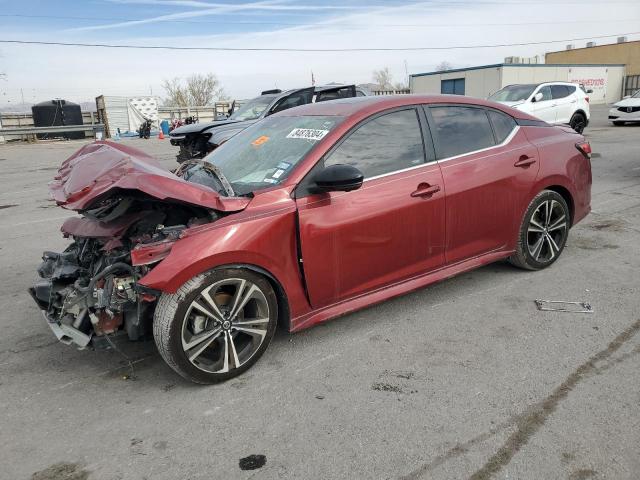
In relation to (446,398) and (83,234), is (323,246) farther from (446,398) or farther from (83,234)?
(83,234)

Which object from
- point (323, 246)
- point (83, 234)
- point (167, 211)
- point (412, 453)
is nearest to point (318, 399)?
point (412, 453)

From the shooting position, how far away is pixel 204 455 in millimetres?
2523

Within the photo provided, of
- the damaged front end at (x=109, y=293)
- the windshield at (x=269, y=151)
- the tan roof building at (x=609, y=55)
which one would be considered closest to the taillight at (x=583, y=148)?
the windshield at (x=269, y=151)

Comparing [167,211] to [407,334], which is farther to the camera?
[407,334]

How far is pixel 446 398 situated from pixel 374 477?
75 cm

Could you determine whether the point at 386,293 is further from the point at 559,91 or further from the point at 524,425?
the point at 559,91

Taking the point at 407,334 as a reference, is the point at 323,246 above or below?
above

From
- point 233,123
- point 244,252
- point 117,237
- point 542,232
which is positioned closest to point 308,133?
point 244,252

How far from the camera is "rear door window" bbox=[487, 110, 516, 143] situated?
4339mm

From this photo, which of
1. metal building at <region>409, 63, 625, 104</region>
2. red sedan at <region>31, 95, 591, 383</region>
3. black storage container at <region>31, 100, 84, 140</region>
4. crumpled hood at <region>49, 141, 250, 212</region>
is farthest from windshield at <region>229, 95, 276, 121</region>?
black storage container at <region>31, 100, 84, 140</region>

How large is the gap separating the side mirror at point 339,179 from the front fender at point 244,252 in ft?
0.82

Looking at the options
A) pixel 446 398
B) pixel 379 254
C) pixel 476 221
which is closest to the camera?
pixel 446 398

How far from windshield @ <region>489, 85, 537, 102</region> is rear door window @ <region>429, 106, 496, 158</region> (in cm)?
1183

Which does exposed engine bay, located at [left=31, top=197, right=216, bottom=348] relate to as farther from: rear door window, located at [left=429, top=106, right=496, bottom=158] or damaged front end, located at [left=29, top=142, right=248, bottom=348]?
rear door window, located at [left=429, top=106, right=496, bottom=158]
